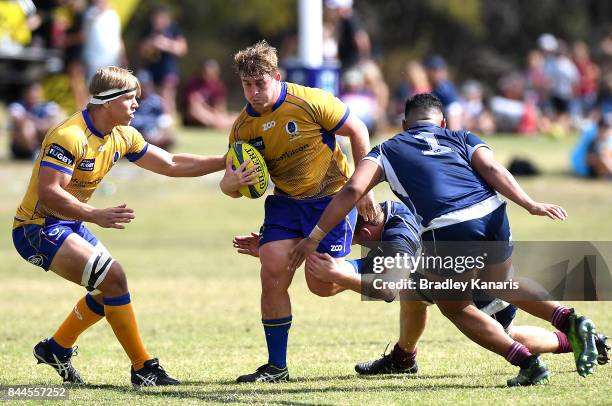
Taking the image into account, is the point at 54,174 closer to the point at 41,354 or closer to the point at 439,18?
the point at 41,354

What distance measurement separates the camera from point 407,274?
7.24 m

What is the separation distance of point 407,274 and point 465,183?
2.85 feet

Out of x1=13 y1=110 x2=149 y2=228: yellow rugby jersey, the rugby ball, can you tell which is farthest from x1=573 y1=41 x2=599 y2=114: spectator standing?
x1=13 y1=110 x2=149 y2=228: yellow rugby jersey

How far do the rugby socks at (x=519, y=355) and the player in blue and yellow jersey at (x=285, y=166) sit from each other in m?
1.41

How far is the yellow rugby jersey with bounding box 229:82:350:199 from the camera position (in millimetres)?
7340

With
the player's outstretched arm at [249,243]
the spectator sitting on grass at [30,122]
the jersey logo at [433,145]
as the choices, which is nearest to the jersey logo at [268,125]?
the player's outstretched arm at [249,243]

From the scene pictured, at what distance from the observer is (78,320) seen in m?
7.35

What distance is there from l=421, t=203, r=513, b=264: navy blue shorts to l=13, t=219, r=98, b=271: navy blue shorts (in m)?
2.13

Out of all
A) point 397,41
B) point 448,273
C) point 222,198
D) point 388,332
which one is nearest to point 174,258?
point 222,198

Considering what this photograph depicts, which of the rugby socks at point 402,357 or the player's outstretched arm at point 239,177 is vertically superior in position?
the player's outstretched arm at point 239,177

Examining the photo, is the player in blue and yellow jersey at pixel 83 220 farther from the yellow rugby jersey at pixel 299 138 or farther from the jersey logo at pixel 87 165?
the yellow rugby jersey at pixel 299 138

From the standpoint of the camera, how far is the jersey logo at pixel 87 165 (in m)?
7.04

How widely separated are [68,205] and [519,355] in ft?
9.02

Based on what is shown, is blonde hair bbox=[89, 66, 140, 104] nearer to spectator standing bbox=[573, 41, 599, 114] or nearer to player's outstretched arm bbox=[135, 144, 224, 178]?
player's outstretched arm bbox=[135, 144, 224, 178]
